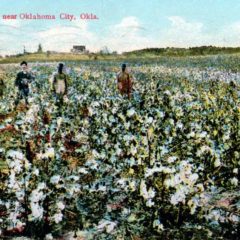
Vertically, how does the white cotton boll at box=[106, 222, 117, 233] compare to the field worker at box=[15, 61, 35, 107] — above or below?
below

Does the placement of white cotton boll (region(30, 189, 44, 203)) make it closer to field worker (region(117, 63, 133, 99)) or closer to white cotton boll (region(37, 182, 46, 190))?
white cotton boll (region(37, 182, 46, 190))

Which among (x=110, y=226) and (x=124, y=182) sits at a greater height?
(x=124, y=182)

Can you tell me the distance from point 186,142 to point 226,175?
832mm

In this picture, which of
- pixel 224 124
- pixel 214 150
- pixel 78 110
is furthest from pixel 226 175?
pixel 78 110

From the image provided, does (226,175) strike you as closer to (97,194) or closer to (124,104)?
(97,194)

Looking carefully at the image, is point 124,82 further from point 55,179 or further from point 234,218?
point 234,218

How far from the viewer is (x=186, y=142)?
26.8 feet

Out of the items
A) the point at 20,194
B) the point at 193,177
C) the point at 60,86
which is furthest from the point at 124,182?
the point at 60,86

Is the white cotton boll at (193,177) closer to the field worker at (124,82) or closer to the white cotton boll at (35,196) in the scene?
the white cotton boll at (35,196)

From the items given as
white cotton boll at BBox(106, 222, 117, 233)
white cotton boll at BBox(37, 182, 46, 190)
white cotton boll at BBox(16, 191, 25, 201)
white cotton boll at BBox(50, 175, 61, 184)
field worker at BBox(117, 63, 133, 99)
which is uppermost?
field worker at BBox(117, 63, 133, 99)

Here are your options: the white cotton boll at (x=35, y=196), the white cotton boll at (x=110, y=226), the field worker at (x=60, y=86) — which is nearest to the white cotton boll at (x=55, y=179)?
the white cotton boll at (x=35, y=196)

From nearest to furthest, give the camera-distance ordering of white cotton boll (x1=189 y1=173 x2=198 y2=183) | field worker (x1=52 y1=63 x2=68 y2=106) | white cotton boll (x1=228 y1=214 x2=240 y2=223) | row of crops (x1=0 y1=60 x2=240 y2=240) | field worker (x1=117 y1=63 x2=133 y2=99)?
white cotton boll (x1=189 y1=173 x2=198 y2=183) → white cotton boll (x1=228 y1=214 x2=240 y2=223) → row of crops (x1=0 y1=60 x2=240 y2=240) → field worker (x1=52 y1=63 x2=68 y2=106) → field worker (x1=117 y1=63 x2=133 y2=99)

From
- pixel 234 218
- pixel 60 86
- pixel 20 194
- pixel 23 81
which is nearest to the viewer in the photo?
pixel 234 218

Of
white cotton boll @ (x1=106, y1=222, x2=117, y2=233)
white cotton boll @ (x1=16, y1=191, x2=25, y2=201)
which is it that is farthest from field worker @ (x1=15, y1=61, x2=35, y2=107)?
white cotton boll @ (x1=106, y1=222, x2=117, y2=233)
